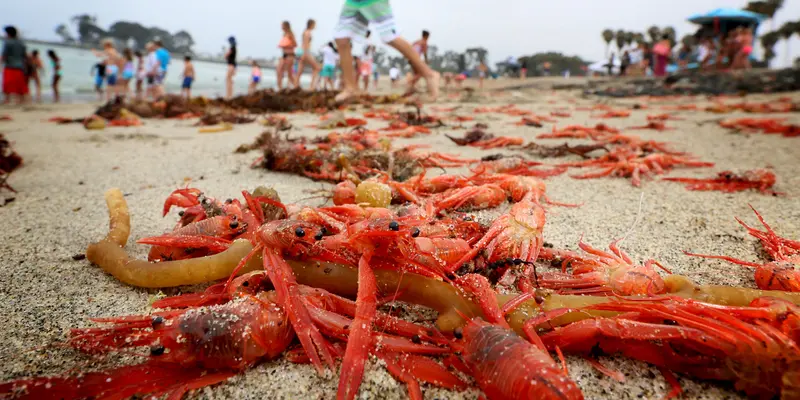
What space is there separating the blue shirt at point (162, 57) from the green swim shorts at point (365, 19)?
1011cm

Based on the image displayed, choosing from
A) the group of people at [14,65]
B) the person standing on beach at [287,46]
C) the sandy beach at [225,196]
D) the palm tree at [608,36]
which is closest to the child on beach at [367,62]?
the person standing on beach at [287,46]

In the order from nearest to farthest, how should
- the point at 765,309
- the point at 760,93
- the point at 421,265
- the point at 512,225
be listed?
1. the point at 765,309
2. the point at 421,265
3. the point at 512,225
4. the point at 760,93

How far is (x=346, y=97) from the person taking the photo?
9.78 m

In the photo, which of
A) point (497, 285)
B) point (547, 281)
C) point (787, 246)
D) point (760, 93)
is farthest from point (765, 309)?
point (760, 93)

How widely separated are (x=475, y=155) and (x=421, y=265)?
11.4 ft

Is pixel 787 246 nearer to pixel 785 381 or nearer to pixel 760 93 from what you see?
pixel 785 381

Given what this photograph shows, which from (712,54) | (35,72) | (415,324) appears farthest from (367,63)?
(415,324)

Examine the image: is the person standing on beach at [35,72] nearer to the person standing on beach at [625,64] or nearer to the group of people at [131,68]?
the group of people at [131,68]

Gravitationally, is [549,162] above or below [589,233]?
above

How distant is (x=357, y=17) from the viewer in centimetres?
783

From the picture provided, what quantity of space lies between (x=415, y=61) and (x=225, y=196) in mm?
6291

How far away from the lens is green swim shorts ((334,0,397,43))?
7.53m

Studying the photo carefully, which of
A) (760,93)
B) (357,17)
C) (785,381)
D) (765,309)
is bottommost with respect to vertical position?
(785,381)

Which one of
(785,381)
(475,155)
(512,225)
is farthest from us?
(475,155)
